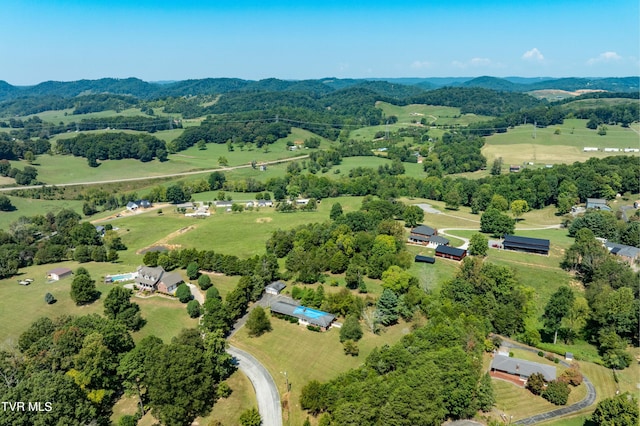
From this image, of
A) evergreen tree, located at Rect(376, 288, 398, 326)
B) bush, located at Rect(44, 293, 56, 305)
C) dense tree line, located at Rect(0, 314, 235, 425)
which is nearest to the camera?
dense tree line, located at Rect(0, 314, 235, 425)

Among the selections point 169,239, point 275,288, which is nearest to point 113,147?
point 169,239

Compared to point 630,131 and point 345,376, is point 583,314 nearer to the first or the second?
point 345,376

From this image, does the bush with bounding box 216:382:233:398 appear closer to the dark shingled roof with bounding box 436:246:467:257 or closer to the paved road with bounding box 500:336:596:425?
the paved road with bounding box 500:336:596:425

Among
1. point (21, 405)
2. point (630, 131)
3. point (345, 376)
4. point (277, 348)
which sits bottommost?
point (277, 348)

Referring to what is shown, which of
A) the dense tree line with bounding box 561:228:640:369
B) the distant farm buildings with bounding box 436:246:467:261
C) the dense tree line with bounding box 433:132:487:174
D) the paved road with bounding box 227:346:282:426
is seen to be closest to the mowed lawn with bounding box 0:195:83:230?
the paved road with bounding box 227:346:282:426

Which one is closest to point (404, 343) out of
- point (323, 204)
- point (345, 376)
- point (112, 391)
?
point (345, 376)

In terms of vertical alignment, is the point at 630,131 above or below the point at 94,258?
above
